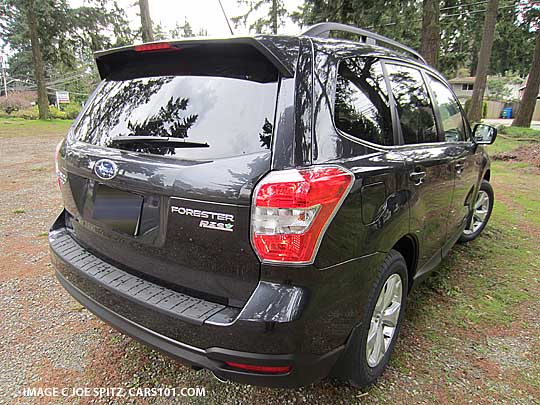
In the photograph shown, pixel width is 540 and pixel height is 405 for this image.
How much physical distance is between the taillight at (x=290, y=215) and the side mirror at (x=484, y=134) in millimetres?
2646

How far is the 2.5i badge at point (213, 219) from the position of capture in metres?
1.44

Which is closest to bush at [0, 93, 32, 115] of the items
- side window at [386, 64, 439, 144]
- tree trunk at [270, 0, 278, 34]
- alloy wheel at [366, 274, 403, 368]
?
tree trunk at [270, 0, 278, 34]

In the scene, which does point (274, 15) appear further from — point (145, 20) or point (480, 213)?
point (480, 213)

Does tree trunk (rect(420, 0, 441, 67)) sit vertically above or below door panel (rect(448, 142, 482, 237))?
above

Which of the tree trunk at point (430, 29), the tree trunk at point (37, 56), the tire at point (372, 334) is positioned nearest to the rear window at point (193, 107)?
the tire at point (372, 334)

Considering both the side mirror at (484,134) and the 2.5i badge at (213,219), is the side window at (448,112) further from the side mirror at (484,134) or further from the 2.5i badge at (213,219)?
the 2.5i badge at (213,219)

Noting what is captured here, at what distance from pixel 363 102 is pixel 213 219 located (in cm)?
98

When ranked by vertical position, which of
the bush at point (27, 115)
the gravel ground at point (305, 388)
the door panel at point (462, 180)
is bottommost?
the gravel ground at point (305, 388)

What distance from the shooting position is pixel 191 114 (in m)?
1.71

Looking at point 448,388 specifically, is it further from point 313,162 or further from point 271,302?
point 313,162

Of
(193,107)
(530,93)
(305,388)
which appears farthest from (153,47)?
(530,93)

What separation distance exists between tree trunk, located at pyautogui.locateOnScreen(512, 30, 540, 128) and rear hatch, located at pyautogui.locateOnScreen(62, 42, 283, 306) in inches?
745

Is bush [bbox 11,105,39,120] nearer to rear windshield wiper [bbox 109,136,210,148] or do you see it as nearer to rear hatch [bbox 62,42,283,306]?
rear hatch [bbox 62,42,283,306]

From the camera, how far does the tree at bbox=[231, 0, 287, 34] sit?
909 inches
